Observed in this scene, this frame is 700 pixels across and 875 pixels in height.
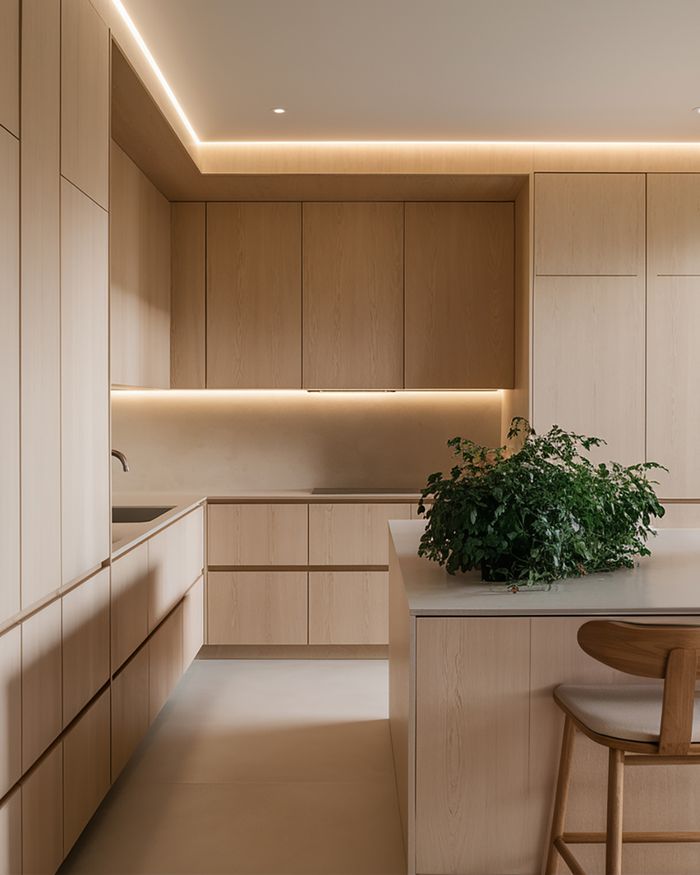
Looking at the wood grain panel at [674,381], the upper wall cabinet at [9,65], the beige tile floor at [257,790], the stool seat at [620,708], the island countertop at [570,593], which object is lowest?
the beige tile floor at [257,790]

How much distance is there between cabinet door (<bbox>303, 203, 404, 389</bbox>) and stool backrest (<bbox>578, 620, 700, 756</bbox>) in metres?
3.00

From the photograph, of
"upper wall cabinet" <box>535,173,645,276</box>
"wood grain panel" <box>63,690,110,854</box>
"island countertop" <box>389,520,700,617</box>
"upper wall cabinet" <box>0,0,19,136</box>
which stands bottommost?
"wood grain panel" <box>63,690,110,854</box>

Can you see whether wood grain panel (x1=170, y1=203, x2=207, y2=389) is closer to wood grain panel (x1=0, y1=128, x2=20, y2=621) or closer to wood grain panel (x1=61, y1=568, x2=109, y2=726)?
wood grain panel (x1=61, y1=568, x2=109, y2=726)

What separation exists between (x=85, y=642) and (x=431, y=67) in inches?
101

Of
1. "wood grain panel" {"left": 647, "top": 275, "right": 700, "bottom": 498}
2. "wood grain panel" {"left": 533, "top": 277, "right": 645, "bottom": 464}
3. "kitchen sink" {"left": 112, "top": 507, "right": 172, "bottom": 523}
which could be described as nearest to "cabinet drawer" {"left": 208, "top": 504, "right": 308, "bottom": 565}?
"kitchen sink" {"left": 112, "top": 507, "right": 172, "bottom": 523}

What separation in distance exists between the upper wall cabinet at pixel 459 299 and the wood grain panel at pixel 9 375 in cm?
295

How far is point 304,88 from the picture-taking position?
137 inches

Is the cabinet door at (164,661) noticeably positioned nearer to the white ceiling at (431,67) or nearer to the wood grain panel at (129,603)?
the wood grain panel at (129,603)

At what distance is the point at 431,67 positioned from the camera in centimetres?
328

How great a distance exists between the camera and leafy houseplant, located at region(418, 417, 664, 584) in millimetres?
2168

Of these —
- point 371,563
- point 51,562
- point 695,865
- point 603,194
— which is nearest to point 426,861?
point 695,865

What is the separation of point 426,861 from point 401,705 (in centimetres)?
49

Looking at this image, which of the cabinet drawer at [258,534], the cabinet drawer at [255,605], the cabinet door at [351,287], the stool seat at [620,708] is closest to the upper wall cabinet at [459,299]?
the cabinet door at [351,287]

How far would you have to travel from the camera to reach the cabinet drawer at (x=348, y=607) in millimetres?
4363
